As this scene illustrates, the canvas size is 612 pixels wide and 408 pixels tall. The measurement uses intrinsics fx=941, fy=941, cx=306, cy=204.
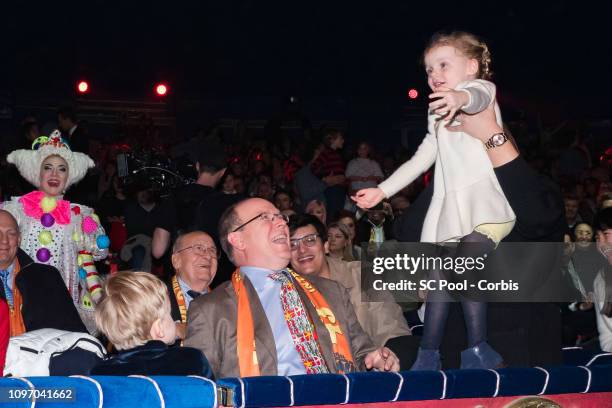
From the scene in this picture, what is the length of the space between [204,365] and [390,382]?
1.99ft

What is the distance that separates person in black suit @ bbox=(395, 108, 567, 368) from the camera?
353cm

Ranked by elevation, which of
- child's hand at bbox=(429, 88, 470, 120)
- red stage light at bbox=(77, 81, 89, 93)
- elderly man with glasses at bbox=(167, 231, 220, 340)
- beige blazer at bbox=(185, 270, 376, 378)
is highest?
red stage light at bbox=(77, 81, 89, 93)

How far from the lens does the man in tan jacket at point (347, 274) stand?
5273 millimetres

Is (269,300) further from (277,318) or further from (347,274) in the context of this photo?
(347,274)

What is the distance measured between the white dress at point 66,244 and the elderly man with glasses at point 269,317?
193 cm

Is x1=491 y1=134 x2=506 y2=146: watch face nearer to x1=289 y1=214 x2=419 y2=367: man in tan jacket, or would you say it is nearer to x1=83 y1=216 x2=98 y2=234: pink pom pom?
x1=289 y1=214 x2=419 y2=367: man in tan jacket

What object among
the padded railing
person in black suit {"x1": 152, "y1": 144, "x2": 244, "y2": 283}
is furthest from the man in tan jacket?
the padded railing

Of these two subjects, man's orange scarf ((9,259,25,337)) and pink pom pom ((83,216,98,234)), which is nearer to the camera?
man's orange scarf ((9,259,25,337))

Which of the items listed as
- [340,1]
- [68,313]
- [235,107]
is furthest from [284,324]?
[340,1]

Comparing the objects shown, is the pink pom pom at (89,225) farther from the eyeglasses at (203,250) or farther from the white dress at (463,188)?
the white dress at (463,188)

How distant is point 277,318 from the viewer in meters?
3.81

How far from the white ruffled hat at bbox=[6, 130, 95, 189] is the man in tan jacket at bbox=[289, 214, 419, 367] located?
4.74ft

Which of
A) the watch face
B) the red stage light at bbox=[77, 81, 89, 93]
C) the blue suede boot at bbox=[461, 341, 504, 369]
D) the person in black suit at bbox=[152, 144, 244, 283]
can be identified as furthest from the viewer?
the red stage light at bbox=[77, 81, 89, 93]

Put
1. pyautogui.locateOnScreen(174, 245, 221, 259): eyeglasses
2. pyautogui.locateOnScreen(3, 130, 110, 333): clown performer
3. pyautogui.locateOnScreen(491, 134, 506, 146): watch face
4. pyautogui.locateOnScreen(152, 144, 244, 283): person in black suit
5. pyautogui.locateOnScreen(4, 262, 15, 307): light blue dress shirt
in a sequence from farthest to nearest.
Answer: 1. pyautogui.locateOnScreen(152, 144, 244, 283): person in black suit
2. pyautogui.locateOnScreen(3, 130, 110, 333): clown performer
3. pyautogui.locateOnScreen(174, 245, 221, 259): eyeglasses
4. pyautogui.locateOnScreen(4, 262, 15, 307): light blue dress shirt
5. pyautogui.locateOnScreen(491, 134, 506, 146): watch face
